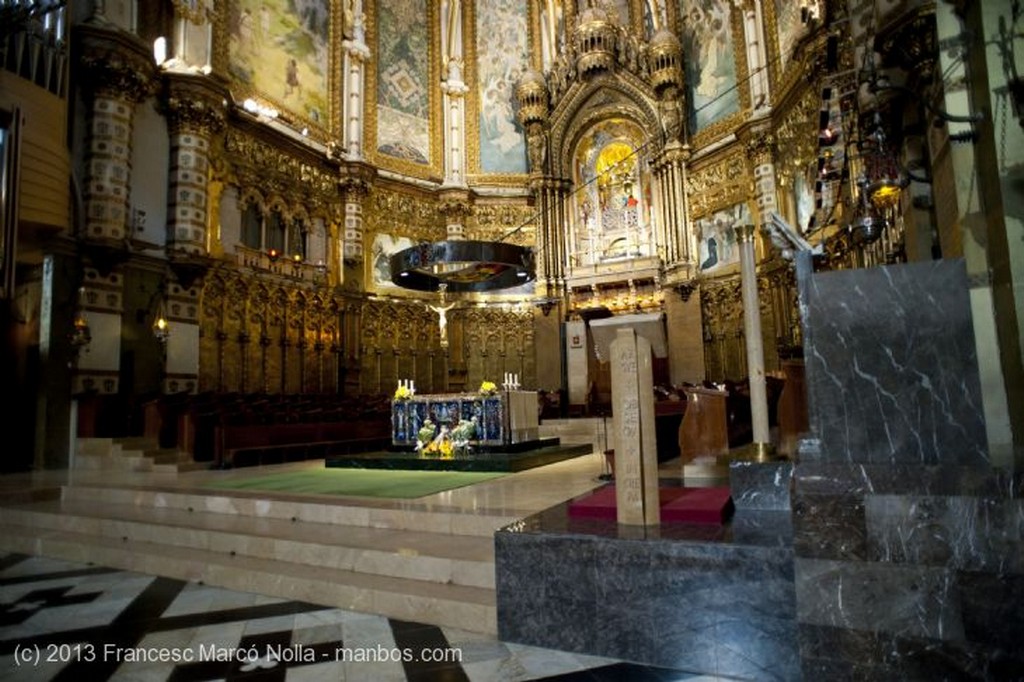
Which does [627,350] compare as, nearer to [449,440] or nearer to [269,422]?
[449,440]

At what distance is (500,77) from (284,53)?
7.85 meters

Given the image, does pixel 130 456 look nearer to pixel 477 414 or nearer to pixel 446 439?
pixel 446 439

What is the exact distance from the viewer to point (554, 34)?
21.0 meters

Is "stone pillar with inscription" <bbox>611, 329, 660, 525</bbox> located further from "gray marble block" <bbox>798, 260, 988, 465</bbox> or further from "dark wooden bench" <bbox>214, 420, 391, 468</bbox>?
"dark wooden bench" <bbox>214, 420, 391, 468</bbox>

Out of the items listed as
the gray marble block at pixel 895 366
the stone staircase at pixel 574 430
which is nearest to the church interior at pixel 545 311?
the gray marble block at pixel 895 366

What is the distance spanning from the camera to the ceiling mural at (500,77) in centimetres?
2084

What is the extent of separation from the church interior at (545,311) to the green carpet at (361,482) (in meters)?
0.35

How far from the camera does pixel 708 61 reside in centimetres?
1741

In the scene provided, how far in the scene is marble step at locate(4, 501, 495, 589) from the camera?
4031mm

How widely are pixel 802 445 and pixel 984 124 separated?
2.49 meters

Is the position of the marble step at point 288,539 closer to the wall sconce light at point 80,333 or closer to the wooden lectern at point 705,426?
the wooden lectern at point 705,426

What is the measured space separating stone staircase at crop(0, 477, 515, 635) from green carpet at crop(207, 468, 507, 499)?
1.87 ft

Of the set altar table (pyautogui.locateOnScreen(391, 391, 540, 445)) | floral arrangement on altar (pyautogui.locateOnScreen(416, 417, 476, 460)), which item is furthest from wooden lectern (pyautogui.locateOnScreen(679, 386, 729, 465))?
floral arrangement on altar (pyautogui.locateOnScreen(416, 417, 476, 460))

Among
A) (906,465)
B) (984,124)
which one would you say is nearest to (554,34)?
(984,124)
